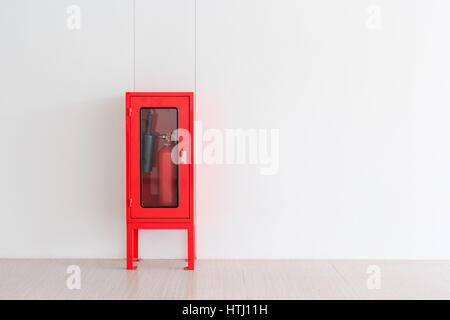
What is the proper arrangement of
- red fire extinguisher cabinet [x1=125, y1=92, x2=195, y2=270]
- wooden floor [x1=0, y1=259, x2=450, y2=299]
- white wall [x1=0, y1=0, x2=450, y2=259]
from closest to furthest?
wooden floor [x1=0, y1=259, x2=450, y2=299], red fire extinguisher cabinet [x1=125, y1=92, x2=195, y2=270], white wall [x1=0, y1=0, x2=450, y2=259]

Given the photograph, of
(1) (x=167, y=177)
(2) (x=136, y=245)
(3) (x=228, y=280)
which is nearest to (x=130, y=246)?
(2) (x=136, y=245)

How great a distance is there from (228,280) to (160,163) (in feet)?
3.32

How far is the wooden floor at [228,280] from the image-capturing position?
2705 mm

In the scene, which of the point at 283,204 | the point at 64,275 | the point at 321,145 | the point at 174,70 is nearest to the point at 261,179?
the point at 283,204

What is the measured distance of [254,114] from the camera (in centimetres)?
351

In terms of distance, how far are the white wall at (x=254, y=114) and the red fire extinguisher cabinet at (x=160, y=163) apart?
1.06ft

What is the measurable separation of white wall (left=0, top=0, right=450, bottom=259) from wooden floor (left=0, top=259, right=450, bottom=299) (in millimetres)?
188

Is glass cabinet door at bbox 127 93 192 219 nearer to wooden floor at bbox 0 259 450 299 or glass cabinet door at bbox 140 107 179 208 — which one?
glass cabinet door at bbox 140 107 179 208

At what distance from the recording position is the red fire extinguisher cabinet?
127 inches

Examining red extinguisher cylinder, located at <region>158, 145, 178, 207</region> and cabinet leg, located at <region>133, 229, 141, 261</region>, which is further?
cabinet leg, located at <region>133, 229, 141, 261</region>

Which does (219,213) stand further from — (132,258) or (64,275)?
(64,275)

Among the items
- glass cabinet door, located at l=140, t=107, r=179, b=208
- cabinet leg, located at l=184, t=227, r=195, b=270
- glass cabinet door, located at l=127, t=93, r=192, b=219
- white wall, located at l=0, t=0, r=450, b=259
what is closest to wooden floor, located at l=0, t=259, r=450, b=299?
cabinet leg, located at l=184, t=227, r=195, b=270

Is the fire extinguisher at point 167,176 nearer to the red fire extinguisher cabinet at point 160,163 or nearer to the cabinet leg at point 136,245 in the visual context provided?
the red fire extinguisher cabinet at point 160,163

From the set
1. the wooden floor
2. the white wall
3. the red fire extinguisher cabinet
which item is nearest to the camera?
the wooden floor
